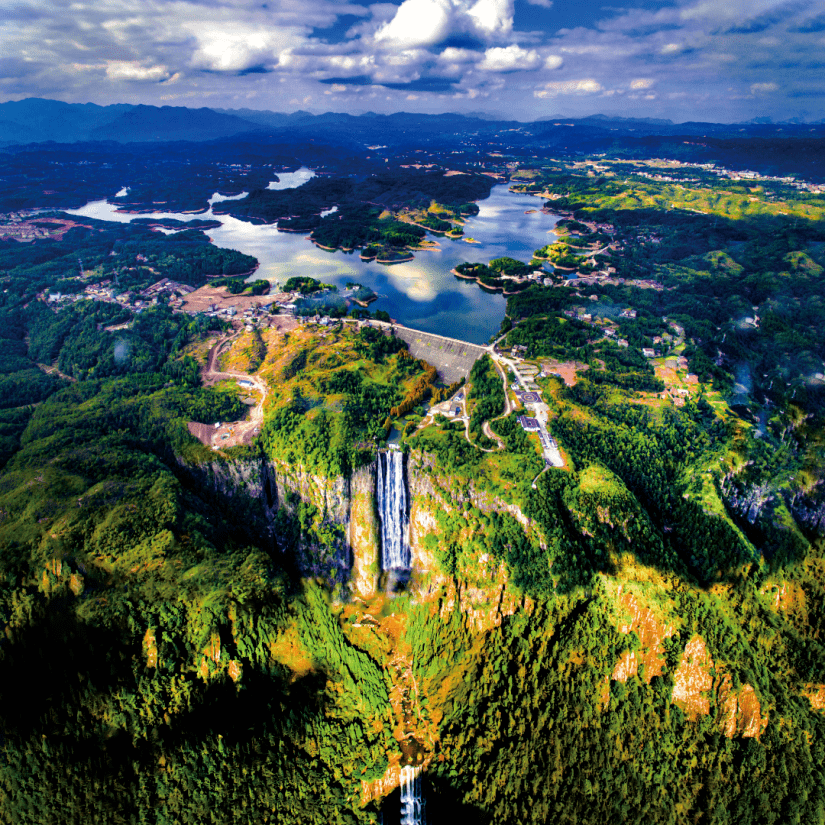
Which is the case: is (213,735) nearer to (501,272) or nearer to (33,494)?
(33,494)

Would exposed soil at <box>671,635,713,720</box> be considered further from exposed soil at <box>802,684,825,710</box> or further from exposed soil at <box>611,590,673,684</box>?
exposed soil at <box>802,684,825,710</box>

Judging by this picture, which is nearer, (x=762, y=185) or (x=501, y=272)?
(x=501, y=272)

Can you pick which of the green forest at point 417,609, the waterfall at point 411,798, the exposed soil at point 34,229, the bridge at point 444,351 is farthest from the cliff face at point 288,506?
the exposed soil at point 34,229

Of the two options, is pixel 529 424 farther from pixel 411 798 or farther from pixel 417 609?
pixel 411 798

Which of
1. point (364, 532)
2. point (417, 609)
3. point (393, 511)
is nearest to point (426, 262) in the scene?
point (393, 511)

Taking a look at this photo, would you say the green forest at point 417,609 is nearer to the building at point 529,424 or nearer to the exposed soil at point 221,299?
the building at point 529,424

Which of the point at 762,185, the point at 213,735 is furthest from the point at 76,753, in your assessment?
the point at 762,185
